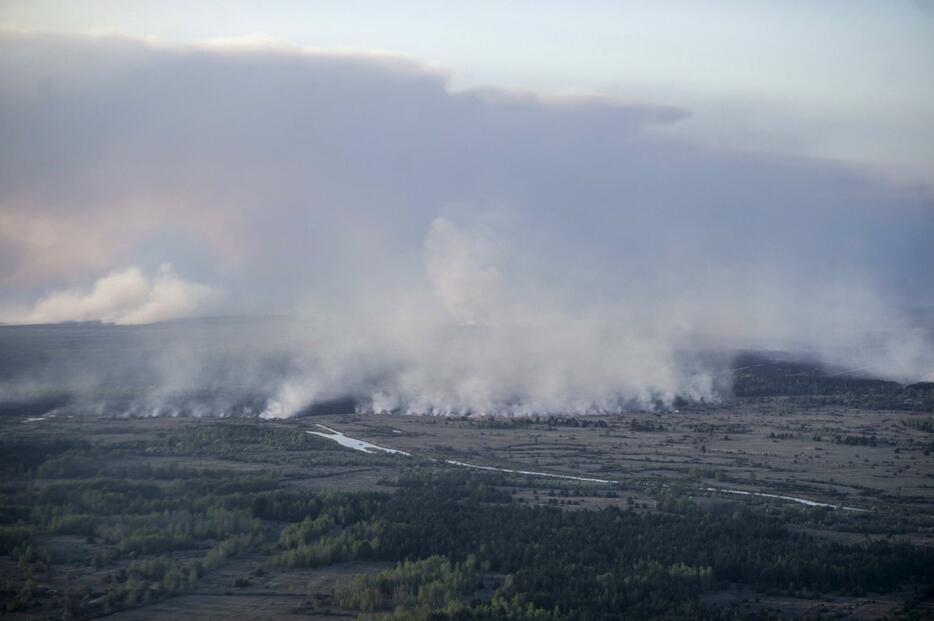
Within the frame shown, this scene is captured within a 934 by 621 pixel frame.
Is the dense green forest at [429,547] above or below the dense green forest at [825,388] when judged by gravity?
below

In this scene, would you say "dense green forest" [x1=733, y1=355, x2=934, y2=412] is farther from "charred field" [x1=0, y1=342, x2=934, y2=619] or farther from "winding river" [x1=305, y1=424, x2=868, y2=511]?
"winding river" [x1=305, y1=424, x2=868, y2=511]

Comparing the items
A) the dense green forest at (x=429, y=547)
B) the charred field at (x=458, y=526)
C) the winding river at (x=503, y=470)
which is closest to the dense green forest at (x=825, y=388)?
the charred field at (x=458, y=526)

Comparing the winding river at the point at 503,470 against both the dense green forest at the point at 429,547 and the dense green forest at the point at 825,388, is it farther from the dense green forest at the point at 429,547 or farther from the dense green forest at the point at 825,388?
the dense green forest at the point at 825,388

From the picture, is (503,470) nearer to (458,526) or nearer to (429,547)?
(458,526)

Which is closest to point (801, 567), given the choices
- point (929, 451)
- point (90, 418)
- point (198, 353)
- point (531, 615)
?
point (531, 615)

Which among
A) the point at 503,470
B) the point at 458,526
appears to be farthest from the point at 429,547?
the point at 503,470

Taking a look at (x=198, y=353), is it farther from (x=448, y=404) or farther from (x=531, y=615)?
(x=531, y=615)

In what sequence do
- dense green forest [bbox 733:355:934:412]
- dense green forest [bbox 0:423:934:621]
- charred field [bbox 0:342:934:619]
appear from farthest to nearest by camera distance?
dense green forest [bbox 733:355:934:412] < charred field [bbox 0:342:934:619] < dense green forest [bbox 0:423:934:621]

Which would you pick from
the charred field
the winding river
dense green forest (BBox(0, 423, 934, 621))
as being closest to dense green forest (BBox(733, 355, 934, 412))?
the charred field

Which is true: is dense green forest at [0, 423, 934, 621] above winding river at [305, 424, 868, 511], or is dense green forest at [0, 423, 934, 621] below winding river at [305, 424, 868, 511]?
below
